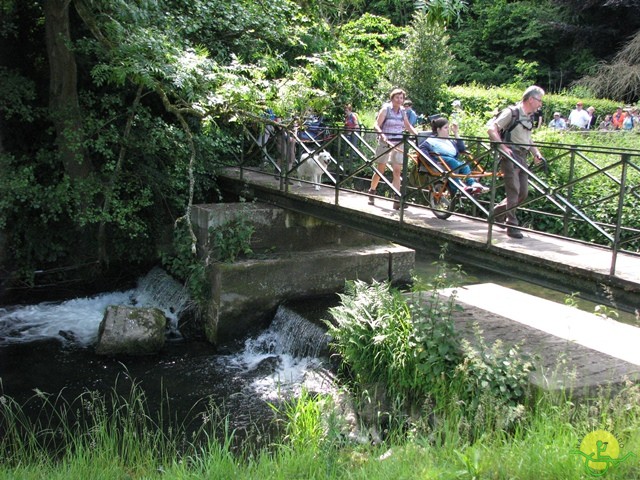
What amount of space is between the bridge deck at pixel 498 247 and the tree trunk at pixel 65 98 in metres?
3.19

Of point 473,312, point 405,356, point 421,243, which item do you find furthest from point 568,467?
point 421,243

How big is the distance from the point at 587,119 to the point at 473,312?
1784 centimetres

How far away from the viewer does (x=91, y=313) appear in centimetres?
988

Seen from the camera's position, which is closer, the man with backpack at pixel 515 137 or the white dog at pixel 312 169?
the man with backpack at pixel 515 137

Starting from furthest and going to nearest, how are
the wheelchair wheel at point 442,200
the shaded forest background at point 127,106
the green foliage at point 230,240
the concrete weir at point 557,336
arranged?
1. the green foliage at point 230,240
2. the shaded forest background at point 127,106
3. the wheelchair wheel at point 442,200
4. the concrete weir at point 557,336

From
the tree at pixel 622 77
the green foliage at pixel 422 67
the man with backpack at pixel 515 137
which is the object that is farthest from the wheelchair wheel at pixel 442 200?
the tree at pixel 622 77

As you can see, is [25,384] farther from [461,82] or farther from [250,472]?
[461,82]

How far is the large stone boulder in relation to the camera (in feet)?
27.0

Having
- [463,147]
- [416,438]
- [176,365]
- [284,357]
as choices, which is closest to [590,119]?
[463,147]

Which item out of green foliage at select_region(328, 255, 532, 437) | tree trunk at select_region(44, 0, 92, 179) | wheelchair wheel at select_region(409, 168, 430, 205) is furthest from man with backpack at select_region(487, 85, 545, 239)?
tree trunk at select_region(44, 0, 92, 179)

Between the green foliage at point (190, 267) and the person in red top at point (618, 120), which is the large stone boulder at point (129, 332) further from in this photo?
the person in red top at point (618, 120)

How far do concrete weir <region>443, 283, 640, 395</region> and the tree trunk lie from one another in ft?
18.8

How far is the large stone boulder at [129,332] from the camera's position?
8.24m

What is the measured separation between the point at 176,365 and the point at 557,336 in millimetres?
4690
